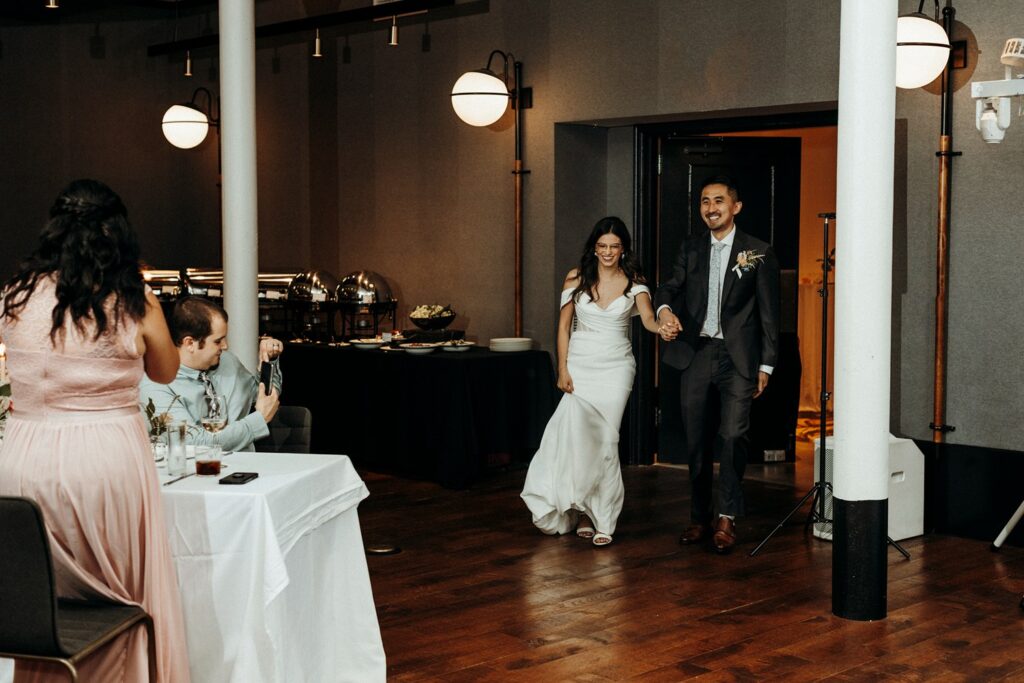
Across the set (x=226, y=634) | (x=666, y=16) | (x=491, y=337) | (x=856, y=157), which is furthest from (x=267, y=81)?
(x=226, y=634)

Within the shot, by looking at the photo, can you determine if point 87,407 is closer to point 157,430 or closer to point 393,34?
point 157,430

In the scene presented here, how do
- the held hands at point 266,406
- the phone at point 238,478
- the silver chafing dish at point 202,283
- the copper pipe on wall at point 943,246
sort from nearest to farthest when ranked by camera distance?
1. the phone at point 238,478
2. the held hands at point 266,406
3. the copper pipe on wall at point 943,246
4. the silver chafing dish at point 202,283

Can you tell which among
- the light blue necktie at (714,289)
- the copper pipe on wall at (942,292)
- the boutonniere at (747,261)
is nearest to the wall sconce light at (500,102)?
the light blue necktie at (714,289)

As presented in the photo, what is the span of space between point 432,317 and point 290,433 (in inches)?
132

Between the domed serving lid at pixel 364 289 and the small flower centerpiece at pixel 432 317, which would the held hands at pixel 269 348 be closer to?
the small flower centerpiece at pixel 432 317

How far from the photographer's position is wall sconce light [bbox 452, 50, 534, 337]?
306 inches

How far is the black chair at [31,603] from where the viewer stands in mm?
2738

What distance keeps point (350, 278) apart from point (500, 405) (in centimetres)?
162

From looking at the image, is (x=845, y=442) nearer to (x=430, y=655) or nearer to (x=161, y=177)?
(x=430, y=655)

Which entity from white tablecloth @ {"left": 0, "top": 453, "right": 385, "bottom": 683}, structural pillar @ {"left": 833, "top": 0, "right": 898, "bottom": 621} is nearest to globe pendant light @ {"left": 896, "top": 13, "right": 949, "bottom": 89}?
structural pillar @ {"left": 833, "top": 0, "right": 898, "bottom": 621}

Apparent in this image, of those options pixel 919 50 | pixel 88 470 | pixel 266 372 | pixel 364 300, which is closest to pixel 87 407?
pixel 88 470

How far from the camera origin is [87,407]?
10.2 feet

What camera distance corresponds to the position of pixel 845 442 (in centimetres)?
472

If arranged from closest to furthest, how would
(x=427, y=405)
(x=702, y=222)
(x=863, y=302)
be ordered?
(x=863, y=302) → (x=427, y=405) → (x=702, y=222)
